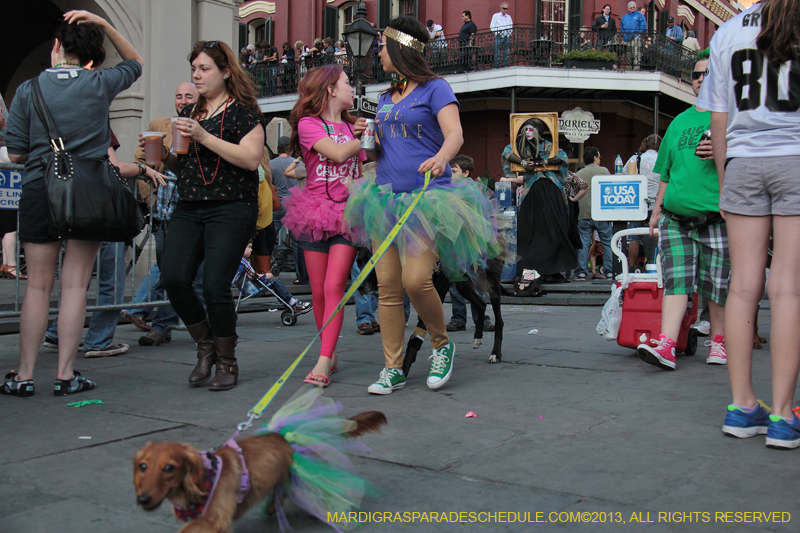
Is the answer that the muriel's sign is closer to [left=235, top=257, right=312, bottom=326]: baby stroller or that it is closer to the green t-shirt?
[left=235, top=257, right=312, bottom=326]: baby stroller

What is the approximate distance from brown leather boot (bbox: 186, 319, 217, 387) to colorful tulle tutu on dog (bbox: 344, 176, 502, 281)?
3.55 feet

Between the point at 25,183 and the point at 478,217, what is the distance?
255 centimetres

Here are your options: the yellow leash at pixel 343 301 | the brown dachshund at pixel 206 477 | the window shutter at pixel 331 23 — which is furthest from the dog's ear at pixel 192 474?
the window shutter at pixel 331 23

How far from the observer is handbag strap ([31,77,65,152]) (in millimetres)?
4191

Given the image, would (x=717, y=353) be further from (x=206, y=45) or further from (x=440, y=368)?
(x=206, y=45)

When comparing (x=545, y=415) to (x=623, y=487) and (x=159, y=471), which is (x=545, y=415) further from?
(x=159, y=471)

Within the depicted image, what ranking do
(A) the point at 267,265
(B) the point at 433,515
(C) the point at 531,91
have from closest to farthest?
1. (B) the point at 433,515
2. (A) the point at 267,265
3. (C) the point at 531,91

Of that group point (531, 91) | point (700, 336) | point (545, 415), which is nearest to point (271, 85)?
point (531, 91)

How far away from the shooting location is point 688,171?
5125 mm

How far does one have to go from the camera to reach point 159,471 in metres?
1.98

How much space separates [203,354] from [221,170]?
3.64 feet

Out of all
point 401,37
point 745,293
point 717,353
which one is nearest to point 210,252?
point 401,37

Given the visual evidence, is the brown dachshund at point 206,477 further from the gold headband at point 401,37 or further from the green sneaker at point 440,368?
the gold headband at point 401,37

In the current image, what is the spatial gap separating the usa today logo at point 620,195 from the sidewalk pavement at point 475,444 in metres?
4.50
